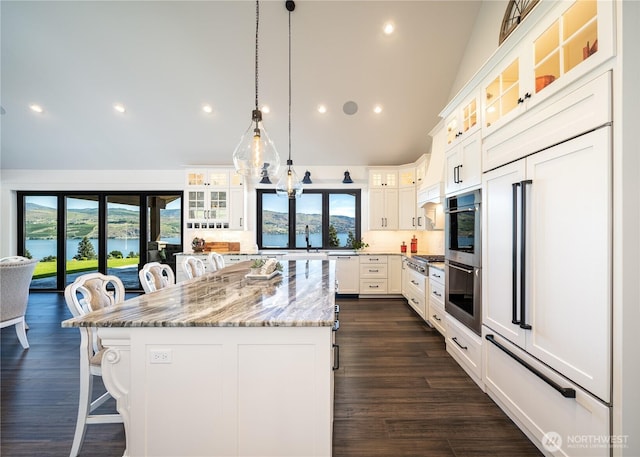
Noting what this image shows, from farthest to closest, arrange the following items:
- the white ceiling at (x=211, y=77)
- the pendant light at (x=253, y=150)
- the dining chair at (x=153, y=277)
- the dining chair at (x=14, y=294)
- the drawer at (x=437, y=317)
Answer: the white ceiling at (x=211, y=77), the drawer at (x=437, y=317), the dining chair at (x=14, y=294), the dining chair at (x=153, y=277), the pendant light at (x=253, y=150)

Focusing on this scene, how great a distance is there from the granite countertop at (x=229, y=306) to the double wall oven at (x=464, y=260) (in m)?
1.35

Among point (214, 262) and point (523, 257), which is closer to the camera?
point (523, 257)

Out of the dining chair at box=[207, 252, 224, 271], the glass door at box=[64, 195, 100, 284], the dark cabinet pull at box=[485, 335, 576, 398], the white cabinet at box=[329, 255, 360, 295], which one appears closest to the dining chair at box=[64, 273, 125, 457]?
the dining chair at box=[207, 252, 224, 271]

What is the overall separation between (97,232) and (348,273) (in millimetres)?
5800

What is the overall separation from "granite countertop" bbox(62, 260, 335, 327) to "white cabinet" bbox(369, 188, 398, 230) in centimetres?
349

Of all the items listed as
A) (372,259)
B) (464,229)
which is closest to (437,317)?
(464,229)

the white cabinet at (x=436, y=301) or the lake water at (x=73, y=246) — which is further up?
the lake water at (x=73, y=246)

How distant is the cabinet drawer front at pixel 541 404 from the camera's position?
4.73 feet

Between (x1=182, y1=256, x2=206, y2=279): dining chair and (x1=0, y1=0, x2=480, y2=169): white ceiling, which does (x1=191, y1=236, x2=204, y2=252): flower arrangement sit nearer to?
(x1=0, y1=0, x2=480, y2=169): white ceiling

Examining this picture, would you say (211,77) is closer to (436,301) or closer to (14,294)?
(14,294)

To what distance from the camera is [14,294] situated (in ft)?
11.2

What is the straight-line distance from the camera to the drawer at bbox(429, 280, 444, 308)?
11.8 ft

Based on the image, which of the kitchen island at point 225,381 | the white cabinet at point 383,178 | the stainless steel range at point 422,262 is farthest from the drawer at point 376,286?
the kitchen island at point 225,381

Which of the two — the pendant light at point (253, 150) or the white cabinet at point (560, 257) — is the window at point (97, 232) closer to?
the pendant light at point (253, 150)
